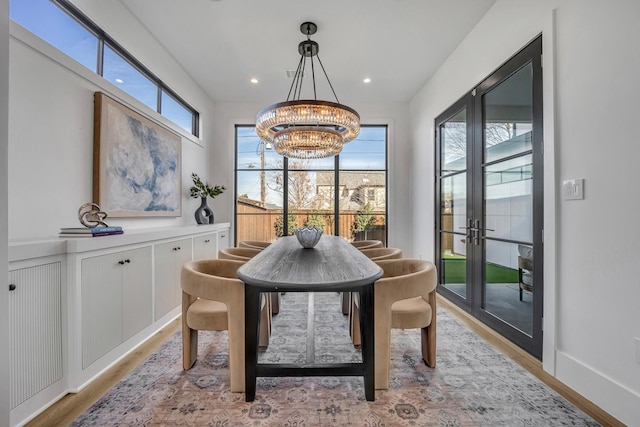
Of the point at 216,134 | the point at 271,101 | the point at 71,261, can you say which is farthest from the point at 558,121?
the point at 216,134

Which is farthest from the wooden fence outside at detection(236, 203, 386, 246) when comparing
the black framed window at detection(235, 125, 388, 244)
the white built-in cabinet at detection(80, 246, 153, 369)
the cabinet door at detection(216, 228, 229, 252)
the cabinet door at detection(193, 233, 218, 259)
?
the white built-in cabinet at detection(80, 246, 153, 369)

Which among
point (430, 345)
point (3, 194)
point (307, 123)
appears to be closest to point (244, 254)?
point (307, 123)

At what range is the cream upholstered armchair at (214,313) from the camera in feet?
5.68

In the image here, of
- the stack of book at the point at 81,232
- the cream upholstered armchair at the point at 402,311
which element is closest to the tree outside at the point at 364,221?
the cream upholstered armchair at the point at 402,311

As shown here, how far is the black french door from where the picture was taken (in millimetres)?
2309

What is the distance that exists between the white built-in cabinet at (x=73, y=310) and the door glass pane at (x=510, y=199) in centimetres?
321

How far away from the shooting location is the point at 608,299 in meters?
1.69

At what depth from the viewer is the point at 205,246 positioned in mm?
3877

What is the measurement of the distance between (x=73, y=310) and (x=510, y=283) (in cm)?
336

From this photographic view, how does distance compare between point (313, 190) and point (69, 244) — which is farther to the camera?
point (313, 190)

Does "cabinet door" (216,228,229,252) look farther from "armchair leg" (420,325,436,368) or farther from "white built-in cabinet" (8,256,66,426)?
"armchair leg" (420,325,436,368)

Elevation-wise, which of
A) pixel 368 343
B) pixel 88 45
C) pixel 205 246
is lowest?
pixel 368 343

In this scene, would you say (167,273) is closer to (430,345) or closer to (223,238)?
(223,238)

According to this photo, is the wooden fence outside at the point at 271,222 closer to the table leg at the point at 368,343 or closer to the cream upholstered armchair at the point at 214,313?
the cream upholstered armchair at the point at 214,313
